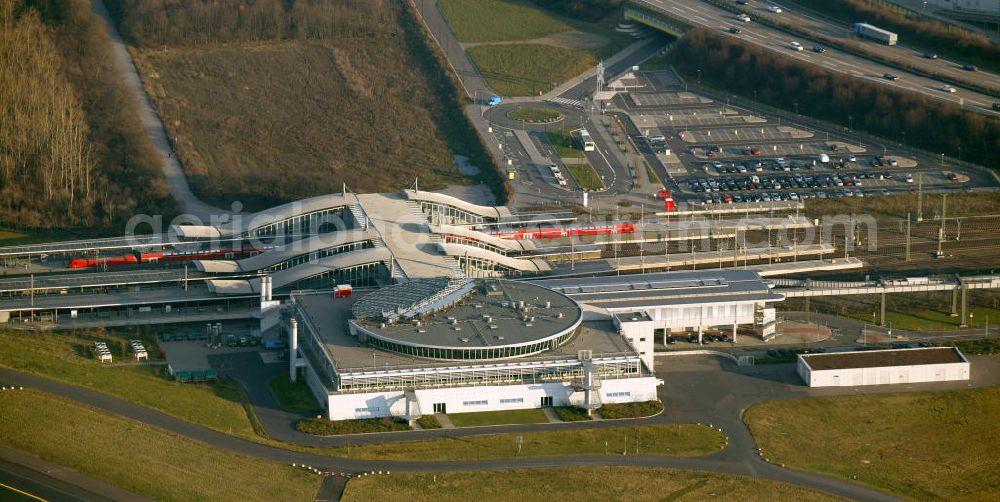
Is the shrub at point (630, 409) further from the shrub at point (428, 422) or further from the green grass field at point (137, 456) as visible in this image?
the green grass field at point (137, 456)

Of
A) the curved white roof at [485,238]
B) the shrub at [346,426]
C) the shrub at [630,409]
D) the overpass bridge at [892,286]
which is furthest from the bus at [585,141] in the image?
the shrub at [346,426]

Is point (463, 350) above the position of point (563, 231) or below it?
above

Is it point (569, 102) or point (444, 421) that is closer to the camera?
point (444, 421)

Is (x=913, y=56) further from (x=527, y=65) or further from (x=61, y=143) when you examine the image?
(x=61, y=143)

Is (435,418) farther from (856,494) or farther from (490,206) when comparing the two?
(490,206)

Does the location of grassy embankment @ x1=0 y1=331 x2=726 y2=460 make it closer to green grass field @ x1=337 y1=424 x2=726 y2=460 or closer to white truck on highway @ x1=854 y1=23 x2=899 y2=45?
green grass field @ x1=337 y1=424 x2=726 y2=460

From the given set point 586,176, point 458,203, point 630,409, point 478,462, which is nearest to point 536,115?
point 586,176

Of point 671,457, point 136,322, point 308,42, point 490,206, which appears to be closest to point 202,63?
point 308,42
